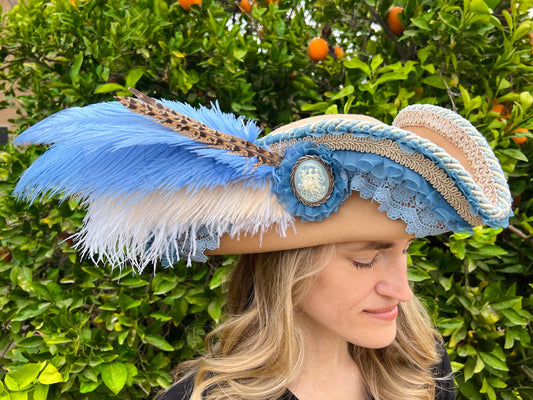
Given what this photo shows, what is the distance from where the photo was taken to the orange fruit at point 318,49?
1979mm

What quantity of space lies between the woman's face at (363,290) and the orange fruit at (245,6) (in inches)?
55.8

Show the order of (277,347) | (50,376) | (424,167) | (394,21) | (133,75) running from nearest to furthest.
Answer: (424,167)
(277,347)
(50,376)
(133,75)
(394,21)

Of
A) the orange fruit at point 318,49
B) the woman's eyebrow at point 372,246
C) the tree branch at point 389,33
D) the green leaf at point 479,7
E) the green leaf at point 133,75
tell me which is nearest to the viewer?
the woman's eyebrow at point 372,246

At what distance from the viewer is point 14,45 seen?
2.17 m

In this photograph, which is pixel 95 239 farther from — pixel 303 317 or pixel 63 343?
pixel 63 343

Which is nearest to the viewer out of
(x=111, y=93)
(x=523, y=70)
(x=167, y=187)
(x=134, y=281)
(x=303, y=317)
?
(x=167, y=187)

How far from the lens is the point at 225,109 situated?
1981 millimetres

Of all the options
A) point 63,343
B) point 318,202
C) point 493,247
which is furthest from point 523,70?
point 63,343

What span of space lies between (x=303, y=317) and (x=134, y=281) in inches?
26.3

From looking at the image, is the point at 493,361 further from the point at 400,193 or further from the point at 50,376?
the point at 50,376

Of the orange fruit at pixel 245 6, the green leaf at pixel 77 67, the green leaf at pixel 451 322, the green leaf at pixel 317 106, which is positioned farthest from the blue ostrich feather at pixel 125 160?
the orange fruit at pixel 245 6

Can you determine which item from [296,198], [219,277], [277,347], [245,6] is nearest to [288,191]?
[296,198]

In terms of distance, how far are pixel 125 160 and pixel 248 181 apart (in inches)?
10.0

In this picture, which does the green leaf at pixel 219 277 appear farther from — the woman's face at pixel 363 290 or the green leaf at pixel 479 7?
the green leaf at pixel 479 7
